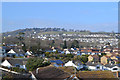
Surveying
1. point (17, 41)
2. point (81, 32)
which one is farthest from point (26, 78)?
point (81, 32)

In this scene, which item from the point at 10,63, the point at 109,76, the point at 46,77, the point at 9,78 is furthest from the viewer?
the point at 10,63

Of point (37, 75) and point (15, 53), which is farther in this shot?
point (15, 53)

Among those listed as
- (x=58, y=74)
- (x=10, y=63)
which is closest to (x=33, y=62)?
(x=10, y=63)

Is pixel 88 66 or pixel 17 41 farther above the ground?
pixel 17 41

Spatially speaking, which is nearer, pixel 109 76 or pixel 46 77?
pixel 46 77

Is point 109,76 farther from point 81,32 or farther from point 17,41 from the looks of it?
point 81,32

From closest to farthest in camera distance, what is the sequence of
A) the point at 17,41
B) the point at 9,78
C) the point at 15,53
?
the point at 9,78
the point at 15,53
the point at 17,41

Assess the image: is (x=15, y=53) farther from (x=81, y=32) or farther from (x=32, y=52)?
(x=81, y=32)

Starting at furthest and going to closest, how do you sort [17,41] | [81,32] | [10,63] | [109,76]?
[81,32], [17,41], [10,63], [109,76]

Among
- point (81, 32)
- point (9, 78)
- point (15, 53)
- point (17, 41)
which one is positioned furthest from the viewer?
point (81, 32)
